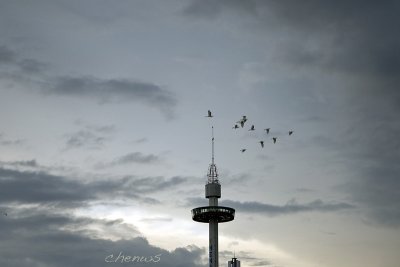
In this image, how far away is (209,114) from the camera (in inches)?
6442

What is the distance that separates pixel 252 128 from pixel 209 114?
1363 centimetres

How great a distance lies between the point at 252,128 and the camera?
158m

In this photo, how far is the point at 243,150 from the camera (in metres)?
178

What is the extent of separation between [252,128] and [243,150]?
21015 mm

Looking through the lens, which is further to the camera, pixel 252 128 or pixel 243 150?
pixel 243 150

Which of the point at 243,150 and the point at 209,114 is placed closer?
the point at 209,114

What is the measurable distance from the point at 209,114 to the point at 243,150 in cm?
2134
